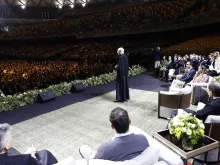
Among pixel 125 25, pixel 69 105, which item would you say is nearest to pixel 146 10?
pixel 125 25

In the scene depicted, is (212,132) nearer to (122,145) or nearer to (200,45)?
(122,145)

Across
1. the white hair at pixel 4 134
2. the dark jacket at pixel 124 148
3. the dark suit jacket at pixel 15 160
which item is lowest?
the dark suit jacket at pixel 15 160

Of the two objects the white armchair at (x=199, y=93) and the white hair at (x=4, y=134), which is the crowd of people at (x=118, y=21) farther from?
the white hair at (x=4, y=134)

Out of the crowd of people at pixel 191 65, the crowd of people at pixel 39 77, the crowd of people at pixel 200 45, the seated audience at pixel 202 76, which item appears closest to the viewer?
the seated audience at pixel 202 76

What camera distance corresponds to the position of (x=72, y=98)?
7.30 meters

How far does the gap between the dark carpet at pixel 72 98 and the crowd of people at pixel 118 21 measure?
29.4 feet

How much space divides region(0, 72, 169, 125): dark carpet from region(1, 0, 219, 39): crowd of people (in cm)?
897

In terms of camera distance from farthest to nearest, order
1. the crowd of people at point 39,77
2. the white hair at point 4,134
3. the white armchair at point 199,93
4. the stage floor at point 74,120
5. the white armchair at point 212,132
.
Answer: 1. the crowd of people at point 39,77
2. the white armchair at point 199,93
3. the stage floor at point 74,120
4. the white armchair at point 212,132
5. the white hair at point 4,134

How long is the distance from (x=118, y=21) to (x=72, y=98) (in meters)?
15.4

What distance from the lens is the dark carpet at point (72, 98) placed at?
575 cm

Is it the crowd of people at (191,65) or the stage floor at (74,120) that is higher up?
the crowd of people at (191,65)

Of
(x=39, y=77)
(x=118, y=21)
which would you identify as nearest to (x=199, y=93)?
(x=39, y=77)

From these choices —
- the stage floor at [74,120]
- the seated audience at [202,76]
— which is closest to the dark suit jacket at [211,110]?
the stage floor at [74,120]

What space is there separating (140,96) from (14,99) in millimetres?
3939
